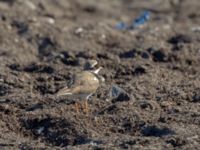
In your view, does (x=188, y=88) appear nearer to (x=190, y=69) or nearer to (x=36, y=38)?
(x=190, y=69)

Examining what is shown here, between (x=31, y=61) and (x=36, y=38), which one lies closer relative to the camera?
(x=31, y=61)

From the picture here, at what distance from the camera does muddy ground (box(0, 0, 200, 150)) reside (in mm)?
9055

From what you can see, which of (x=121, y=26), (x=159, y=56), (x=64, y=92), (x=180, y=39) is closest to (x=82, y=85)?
(x=64, y=92)

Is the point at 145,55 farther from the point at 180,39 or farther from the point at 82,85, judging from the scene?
the point at 82,85

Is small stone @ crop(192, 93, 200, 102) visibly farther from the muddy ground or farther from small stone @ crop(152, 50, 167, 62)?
small stone @ crop(152, 50, 167, 62)

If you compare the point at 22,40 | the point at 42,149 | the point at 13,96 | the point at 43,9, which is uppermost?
the point at 43,9

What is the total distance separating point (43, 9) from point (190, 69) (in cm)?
707

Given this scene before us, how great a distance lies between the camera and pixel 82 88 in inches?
399

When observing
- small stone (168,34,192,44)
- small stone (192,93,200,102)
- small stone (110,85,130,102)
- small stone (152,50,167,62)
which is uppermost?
small stone (168,34,192,44)

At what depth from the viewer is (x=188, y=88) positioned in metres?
11.0

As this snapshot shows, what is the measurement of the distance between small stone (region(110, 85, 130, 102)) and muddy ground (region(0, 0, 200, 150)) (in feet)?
0.19

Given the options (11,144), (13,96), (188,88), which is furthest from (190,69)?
(11,144)

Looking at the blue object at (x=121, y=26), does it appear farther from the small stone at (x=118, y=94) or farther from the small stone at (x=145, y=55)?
the small stone at (x=118, y=94)

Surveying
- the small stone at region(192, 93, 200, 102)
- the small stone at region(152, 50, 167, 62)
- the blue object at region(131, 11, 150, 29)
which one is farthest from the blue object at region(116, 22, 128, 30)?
the small stone at region(192, 93, 200, 102)
